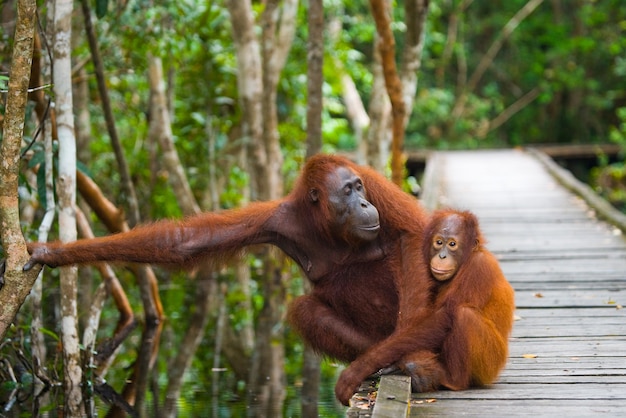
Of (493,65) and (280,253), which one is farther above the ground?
(493,65)

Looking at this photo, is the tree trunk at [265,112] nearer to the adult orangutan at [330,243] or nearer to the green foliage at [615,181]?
the adult orangutan at [330,243]

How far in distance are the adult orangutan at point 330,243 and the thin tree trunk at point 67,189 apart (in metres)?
0.83

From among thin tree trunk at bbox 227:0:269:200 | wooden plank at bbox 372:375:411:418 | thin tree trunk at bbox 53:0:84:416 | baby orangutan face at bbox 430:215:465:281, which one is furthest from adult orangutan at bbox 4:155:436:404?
thin tree trunk at bbox 227:0:269:200

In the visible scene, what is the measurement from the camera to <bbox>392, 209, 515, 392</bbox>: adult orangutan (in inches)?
140

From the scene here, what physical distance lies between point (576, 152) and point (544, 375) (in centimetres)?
1426

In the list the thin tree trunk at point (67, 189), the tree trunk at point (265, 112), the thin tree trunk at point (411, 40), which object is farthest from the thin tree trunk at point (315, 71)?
the thin tree trunk at point (67, 189)

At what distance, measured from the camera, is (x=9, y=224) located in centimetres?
369

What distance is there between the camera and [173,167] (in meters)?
9.16

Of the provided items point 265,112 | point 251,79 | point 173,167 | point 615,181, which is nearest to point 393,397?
point 251,79

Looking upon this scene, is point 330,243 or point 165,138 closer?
point 330,243

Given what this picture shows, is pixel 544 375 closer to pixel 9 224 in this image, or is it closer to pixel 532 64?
pixel 9 224

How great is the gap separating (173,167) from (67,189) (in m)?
4.40

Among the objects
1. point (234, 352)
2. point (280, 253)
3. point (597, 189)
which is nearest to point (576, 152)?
point (597, 189)

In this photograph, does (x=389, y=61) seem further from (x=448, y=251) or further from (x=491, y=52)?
(x=491, y=52)
